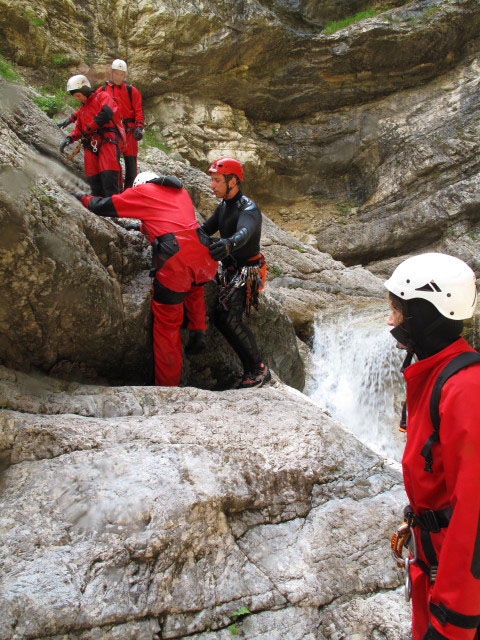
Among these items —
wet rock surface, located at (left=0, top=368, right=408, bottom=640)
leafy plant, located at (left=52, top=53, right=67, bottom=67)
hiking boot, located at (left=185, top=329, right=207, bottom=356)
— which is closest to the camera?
wet rock surface, located at (left=0, top=368, right=408, bottom=640)

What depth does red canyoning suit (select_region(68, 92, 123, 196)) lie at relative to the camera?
5.17m

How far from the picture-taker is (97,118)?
5090mm

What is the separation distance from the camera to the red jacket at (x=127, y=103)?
661 cm

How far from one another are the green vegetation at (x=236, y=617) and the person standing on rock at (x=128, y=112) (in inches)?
232

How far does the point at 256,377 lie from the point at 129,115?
4.73m

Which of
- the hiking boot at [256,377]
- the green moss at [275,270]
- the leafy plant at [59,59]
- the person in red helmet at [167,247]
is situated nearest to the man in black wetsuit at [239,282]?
the hiking boot at [256,377]

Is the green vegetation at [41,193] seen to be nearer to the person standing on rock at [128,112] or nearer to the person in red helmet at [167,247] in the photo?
the person in red helmet at [167,247]

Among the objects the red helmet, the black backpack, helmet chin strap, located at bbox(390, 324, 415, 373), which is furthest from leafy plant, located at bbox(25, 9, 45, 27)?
the black backpack

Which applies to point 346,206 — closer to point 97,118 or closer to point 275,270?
point 275,270

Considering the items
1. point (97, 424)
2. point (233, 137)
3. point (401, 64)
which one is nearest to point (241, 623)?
point (97, 424)

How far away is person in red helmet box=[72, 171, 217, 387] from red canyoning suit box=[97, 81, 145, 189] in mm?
2586

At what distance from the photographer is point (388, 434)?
7414 millimetres

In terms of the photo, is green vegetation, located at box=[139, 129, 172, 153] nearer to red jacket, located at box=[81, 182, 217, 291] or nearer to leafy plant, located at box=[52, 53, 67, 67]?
leafy plant, located at box=[52, 53, 67, 67]

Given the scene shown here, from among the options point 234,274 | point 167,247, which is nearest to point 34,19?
point 234,274
